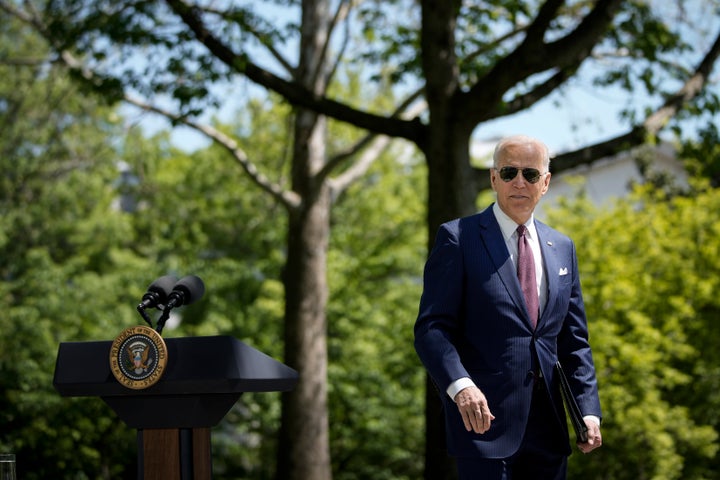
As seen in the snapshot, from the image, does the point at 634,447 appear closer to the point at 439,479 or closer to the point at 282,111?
the point at 439,479

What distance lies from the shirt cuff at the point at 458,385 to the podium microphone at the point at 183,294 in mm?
1143

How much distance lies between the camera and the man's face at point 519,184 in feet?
12.8

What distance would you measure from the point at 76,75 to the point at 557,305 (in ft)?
30.3

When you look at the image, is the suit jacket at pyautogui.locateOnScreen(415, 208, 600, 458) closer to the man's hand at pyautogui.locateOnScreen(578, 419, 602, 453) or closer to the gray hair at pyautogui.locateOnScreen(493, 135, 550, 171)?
the man's hand at pyautogui.locateOnScreen(578, 419, 602, 453)

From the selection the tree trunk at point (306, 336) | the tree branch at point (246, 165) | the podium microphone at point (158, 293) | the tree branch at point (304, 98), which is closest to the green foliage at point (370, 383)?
the tree trunk at point (306, 336)

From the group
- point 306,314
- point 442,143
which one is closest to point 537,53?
point 442,143

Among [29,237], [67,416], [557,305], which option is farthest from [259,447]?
[557,305]

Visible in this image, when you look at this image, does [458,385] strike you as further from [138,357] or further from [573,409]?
[138,357]

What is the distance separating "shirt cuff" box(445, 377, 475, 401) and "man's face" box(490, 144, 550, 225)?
0.70 meters

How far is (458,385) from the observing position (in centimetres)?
365

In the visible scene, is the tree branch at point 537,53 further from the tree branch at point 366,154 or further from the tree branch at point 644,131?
the tree branch at point 366,154

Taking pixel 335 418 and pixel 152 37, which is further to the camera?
pixel 335 418

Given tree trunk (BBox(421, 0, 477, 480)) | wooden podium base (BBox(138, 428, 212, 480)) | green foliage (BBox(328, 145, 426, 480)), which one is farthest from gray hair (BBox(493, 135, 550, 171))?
green foliage (BBox(328, 145, 426, 480))

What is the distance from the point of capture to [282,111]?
2622 centimetres
